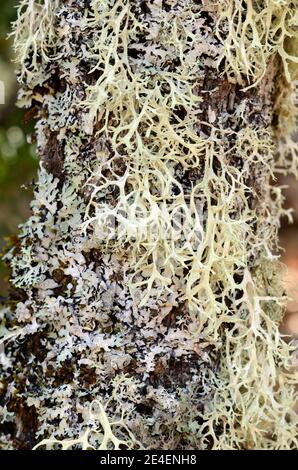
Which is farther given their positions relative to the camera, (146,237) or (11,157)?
(11,157)

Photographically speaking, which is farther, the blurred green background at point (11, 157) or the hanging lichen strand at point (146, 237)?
the blurred green background at point (11, 157)

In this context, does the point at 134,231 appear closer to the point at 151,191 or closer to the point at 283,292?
the point at 151,191

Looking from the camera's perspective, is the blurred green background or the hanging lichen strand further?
the blurred green background

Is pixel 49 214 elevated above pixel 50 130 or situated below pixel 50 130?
below

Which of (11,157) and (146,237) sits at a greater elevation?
(146,237)

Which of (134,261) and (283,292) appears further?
(283,292)

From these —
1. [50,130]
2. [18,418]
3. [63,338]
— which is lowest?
[18,418]

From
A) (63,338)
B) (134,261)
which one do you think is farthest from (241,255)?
(63,338)
